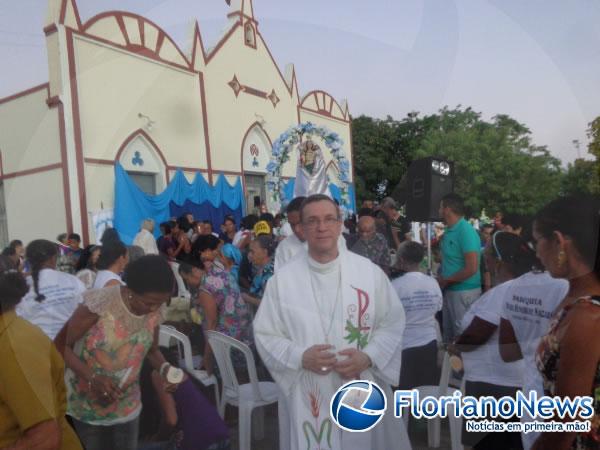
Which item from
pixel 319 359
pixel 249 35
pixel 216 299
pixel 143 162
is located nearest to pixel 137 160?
pixel 143 162

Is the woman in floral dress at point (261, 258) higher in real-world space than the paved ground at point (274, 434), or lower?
higher

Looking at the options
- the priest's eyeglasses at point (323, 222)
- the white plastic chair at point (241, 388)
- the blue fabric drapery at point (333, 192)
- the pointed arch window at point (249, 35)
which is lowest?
the white plastic chair at point (241, 388)

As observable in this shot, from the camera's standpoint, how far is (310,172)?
2.40 meters

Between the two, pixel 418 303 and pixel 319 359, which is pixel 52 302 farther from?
pixel 418 303

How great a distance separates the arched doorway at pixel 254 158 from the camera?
1.95m

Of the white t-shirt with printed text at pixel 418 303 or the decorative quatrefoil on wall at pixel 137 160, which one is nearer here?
the decorative quatrefoil on wall at pixel 137 160

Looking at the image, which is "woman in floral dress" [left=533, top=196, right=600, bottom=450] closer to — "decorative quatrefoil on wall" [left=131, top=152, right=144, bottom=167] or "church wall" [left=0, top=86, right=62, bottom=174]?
"decorative quatrefoil on wall" [left=131, top=152, right=144, bottom=167]

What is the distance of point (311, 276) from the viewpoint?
168cm

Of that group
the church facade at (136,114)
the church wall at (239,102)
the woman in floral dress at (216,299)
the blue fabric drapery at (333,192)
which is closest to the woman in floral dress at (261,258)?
the woman in floral dress at (216,299)

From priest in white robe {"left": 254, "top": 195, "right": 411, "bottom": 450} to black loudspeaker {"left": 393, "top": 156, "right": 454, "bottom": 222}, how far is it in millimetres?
280

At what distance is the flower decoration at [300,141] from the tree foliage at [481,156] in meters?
0.28

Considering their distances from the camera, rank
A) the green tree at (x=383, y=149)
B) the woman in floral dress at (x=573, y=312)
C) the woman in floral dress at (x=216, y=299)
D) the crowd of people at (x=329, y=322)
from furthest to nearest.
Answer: the woman in floral dress at (x=216, y=299) < the green tree at (x=383, y=149) < the crowd of people at (x=329, y=322) < the woman in floral dress at (x=573, y=312)

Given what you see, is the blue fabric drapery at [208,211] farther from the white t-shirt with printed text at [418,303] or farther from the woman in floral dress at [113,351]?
the white t-shirt with printed text at [418,303]

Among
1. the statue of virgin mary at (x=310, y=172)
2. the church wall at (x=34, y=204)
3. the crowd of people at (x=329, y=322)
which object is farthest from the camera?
the statue of virgin mary at (x=310, y=172)
